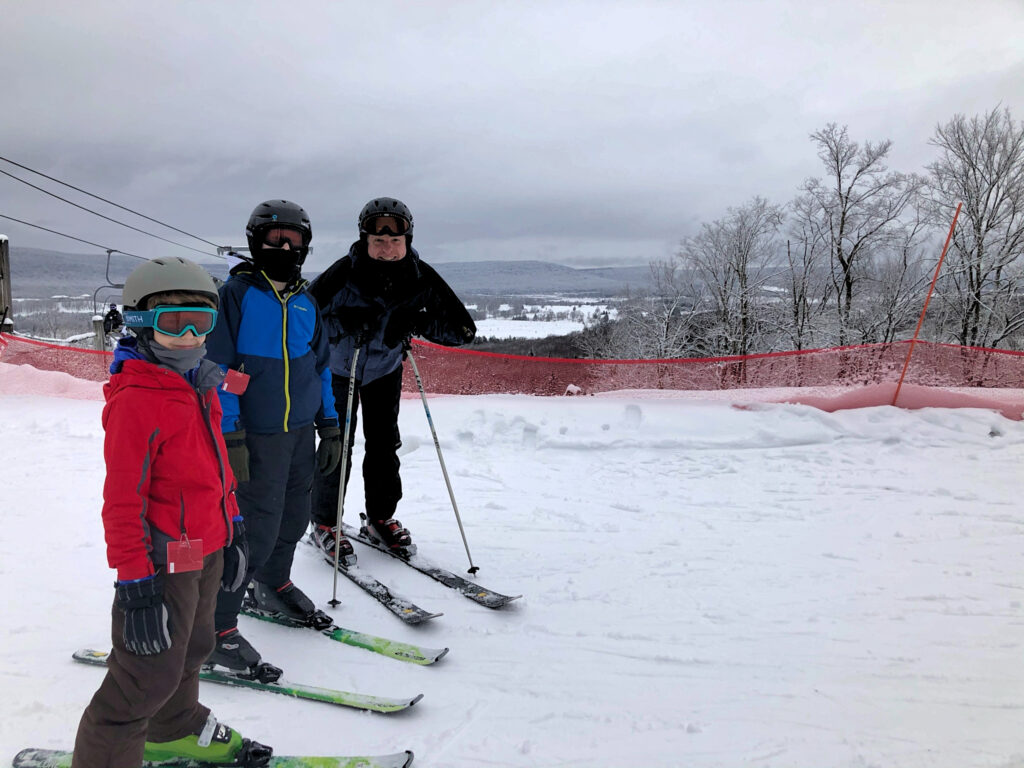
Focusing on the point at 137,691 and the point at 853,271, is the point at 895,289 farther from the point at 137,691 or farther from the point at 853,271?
the point at 137,691

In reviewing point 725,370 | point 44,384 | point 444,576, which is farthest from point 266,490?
point 44,384

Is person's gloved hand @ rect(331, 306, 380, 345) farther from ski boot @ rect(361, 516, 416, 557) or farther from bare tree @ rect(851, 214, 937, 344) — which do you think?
bare tree @ rect(851, 214, 937, 344)

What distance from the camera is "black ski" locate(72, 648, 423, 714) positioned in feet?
8.08

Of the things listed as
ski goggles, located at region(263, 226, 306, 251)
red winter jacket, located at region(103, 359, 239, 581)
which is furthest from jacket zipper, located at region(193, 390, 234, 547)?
ski goggles, located at region(263, 226, 306, 251)

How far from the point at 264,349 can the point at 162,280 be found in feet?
3.01

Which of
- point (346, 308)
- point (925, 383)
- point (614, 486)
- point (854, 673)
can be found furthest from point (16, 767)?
point (925, 383)

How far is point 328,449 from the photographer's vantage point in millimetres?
3281

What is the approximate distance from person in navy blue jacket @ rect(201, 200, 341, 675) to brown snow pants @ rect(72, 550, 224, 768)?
702 mm

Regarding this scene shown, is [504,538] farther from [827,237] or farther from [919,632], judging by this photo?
[827,237]

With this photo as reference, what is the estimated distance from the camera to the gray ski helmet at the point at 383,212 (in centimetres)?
362

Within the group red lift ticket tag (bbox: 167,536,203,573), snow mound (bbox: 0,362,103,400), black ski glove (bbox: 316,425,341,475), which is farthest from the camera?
snow mound (bbox: 0,362,103,400)

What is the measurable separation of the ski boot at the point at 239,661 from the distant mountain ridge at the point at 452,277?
1706 mm

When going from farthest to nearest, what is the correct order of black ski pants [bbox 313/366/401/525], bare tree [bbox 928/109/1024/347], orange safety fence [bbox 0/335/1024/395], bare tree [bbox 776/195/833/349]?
bare tree [bbox 776/195/833/349] → bare tree [bbox 928/109/1024/347] → orange safety fence [bbox 0/335/1024/395] → black ski pants [bbox 313/366/401/525]

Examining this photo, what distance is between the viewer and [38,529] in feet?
14.1
